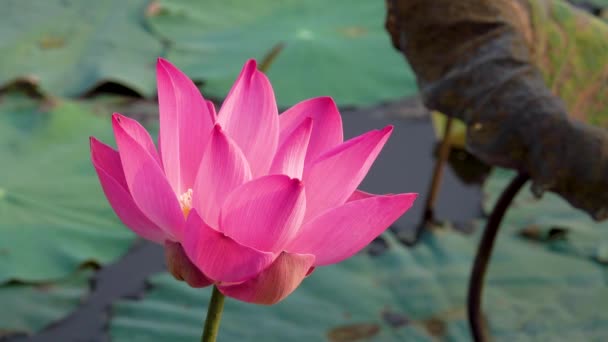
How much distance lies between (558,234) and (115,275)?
0.93m

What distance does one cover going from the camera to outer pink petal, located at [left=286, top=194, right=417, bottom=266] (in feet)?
2.10

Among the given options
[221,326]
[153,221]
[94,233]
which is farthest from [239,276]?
[94,233]

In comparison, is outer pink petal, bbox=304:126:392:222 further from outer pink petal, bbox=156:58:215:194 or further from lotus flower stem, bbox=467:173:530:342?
lotus flower stem, bbox=467:173:530:342

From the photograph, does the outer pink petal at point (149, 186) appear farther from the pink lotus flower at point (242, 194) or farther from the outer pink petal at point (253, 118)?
the outer pink petal at point (253, 118)

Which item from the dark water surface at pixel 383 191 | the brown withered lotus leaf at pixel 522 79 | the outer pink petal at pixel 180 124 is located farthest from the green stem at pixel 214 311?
the dark water surface at pixel 383 191

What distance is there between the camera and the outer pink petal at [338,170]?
678mm

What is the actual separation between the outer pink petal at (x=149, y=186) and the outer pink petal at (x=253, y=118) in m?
0.11

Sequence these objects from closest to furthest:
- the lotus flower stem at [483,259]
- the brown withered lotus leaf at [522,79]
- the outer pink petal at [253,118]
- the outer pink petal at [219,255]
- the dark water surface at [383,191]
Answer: the outer pink petal at [219,255] → the outer pink petal at [253,118] → the brown withered lotus leaf at [522,79] → the lotus flower stem at [483,259] → the dark water surface at [383,191]

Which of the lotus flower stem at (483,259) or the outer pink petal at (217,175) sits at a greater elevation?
the outer pink petal at (217,175)

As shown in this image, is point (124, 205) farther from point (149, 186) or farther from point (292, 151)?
point (292, 151)

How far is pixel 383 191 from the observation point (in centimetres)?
183

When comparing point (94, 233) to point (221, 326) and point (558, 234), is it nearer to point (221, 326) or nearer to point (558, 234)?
point (221, 326)

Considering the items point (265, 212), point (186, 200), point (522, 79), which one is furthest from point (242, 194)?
point (522, 79)

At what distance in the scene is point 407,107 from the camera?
2166 millimetres
